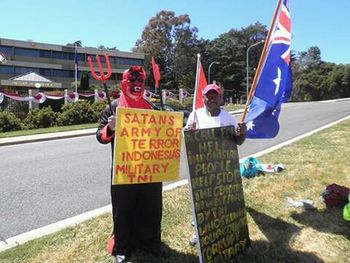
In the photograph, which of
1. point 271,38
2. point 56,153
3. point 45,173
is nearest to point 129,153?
point 271,38

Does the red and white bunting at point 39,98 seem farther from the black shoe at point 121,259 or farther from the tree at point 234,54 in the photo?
the tree at point 234,54

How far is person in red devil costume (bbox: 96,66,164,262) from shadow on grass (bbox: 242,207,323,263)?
92 centimetres

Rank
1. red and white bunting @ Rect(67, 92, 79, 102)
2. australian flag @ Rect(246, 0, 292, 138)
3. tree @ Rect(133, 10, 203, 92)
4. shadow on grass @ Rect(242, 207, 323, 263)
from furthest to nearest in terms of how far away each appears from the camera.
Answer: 1. tree @ Rect(133, 10, 203, 92)
2. red and white bunting @ Rect(67, 92, 79, 102)
3. australian flag @ Rect(246, 0, 292, 138)
4. shadow on grass @ Rect(242, 207, 323, 263)

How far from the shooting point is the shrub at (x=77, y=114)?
24.5m

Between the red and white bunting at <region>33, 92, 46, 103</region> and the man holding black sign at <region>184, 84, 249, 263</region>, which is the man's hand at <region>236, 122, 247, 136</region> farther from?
the red and white bunting at <region>33, 92, 46, 103</region>

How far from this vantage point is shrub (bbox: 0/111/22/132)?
850 inches

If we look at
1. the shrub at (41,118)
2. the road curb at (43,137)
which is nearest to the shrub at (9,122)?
the shrub at (41,118)

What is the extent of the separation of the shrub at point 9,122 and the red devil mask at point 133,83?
19.0m

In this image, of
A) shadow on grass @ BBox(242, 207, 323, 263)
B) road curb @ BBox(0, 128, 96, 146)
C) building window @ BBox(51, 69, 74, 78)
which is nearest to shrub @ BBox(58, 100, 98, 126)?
road curb @ BBox(0, 128, 96, 146)

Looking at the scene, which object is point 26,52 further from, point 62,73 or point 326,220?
point 326,220

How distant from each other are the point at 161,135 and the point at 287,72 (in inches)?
73.9

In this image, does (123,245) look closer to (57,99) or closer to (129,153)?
(129,153)

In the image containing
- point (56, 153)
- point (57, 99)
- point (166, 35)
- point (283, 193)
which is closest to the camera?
point (283, 193)

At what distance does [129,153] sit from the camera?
393 centimetres
